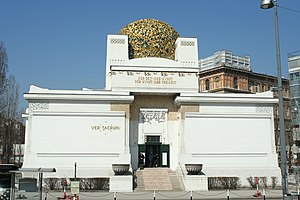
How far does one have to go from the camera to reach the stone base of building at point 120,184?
25.8 metres

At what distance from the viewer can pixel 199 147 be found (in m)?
29.6

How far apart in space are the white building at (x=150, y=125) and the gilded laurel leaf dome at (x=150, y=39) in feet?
4.22

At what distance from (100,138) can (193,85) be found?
29.2ft

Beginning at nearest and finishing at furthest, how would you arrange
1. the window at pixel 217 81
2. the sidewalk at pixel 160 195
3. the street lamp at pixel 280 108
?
the street lamp at pixel 280 108, the sidewalk at pixel 160 195, the window at pixel 217 81

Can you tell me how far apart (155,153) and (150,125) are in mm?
2394

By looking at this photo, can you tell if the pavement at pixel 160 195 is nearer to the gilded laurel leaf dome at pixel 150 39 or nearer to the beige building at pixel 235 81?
the gilded laurel leaf dome at pixel 150 39

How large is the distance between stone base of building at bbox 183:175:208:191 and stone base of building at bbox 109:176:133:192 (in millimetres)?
3993

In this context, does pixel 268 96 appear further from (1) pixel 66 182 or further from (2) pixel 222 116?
(1) pixel 66 182

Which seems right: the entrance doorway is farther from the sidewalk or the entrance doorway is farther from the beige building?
the beige building

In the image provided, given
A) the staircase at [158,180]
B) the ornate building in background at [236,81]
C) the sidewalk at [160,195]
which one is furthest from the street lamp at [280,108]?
the ornate building in background at [236,81]

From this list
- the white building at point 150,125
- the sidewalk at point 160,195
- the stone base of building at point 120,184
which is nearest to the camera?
the sidewalk at point 160,195

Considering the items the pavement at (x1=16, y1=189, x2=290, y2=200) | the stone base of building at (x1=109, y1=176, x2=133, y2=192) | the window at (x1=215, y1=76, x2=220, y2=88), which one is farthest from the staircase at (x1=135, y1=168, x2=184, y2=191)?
the window at (x1=215, y1=76, x2=220, y2=88)

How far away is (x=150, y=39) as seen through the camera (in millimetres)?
33344

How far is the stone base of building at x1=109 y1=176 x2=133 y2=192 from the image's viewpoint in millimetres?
25766
